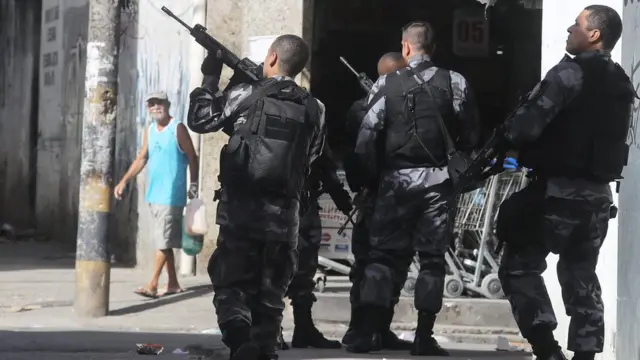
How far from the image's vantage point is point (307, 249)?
7.70m

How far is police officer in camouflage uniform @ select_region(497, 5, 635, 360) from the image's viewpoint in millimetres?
6387

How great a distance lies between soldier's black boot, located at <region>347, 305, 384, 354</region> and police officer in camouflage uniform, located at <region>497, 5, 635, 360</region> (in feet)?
4.28

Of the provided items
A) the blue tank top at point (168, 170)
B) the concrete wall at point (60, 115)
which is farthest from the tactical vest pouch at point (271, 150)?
the concrete wall at point (60, 115)

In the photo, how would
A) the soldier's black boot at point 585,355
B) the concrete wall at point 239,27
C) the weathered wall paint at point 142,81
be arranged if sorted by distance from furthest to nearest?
the weathered wall paint at point 142,81 → the concrete wall at point 239,27 → the soldier's black boot at point 585,355

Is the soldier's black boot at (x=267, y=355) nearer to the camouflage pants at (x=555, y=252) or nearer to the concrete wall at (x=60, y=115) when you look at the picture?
the camouflage pants at (x=555, y=252)

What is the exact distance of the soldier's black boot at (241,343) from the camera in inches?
251

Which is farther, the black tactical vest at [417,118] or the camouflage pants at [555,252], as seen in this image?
the black tactical vest at [417,118]

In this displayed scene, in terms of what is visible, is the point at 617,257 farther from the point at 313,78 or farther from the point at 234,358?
the point at 313,78

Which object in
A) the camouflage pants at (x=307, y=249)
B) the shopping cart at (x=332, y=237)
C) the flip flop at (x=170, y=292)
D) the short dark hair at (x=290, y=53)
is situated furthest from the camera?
the shopping cart at (x=332, y=237)

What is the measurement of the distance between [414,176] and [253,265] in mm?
1467

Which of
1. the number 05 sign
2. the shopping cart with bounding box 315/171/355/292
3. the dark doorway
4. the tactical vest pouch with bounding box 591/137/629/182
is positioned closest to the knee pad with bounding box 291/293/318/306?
the tactical vest pouch with bounding box 591/137/629/182

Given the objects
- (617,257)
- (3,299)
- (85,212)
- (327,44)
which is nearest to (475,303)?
(617,257)

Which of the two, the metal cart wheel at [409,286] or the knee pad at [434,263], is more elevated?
the knee pad at [434,263]

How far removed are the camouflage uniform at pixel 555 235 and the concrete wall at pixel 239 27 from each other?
456 cm
